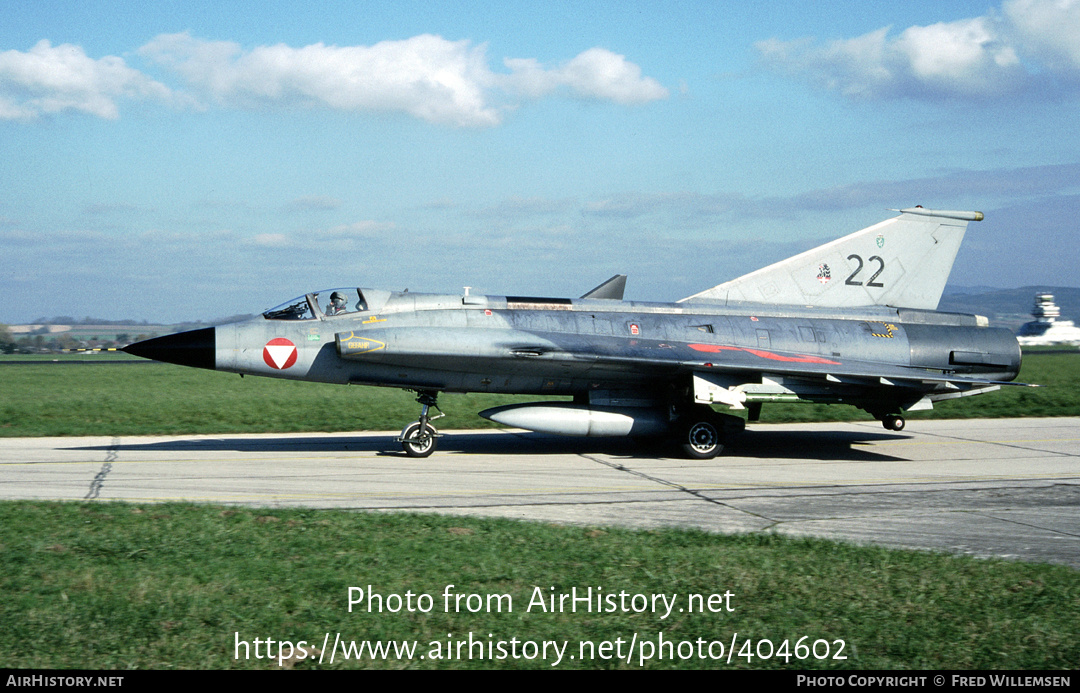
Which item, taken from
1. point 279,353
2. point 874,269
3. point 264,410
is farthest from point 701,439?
point 264,410

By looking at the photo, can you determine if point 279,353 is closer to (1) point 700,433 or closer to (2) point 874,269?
(1) point 700,433

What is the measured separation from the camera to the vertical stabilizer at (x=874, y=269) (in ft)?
54.2

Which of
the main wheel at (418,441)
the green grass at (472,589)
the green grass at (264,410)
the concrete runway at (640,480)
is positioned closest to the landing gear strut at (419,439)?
the main wheel at (418,441)

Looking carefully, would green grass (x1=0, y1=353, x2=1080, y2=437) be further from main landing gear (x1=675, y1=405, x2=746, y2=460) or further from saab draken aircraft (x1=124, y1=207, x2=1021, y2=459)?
main landing gear (x1=675, y1=405, x2=746, y2=460)

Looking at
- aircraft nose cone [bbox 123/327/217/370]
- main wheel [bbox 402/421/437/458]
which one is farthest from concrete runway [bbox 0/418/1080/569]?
aircraft nose cone [bbox 123/327/217/370]

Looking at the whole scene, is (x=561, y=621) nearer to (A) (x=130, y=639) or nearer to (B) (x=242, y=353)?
(A) (x=130, y=639)

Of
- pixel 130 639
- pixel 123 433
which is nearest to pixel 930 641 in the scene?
pixel 130 639

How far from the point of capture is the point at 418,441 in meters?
14.1

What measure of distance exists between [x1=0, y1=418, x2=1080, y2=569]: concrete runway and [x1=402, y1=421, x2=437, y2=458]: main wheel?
0.58 ft

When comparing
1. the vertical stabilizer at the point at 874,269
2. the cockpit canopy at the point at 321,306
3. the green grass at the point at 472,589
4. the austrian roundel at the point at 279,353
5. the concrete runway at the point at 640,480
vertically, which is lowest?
the concrete runway at the point at 640,480

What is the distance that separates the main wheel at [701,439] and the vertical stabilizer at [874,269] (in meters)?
2.97

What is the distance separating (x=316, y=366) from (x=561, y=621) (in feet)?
29.9

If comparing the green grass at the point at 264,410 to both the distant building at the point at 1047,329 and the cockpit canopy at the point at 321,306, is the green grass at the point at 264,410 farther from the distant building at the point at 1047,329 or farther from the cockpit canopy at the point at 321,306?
the distant building at the point at 1047,329

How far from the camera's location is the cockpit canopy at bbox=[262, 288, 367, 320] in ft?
45.3
